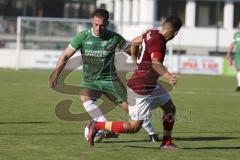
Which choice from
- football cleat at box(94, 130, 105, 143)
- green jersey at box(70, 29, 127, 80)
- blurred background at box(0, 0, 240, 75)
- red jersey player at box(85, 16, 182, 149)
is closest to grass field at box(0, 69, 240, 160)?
football cleat at box(94, 130, 105, 143)

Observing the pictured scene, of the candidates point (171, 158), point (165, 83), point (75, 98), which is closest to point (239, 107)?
point (75, 98)

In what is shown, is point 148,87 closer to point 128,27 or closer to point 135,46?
point 135,46

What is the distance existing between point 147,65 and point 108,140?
184 centimetres

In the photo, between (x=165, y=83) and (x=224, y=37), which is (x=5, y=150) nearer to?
(x=165, y=83)

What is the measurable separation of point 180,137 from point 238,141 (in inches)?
38.6

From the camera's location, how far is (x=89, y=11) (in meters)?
65.2

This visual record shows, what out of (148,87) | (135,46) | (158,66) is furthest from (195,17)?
(158,66)

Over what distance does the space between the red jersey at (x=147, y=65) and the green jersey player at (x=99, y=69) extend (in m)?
0.93

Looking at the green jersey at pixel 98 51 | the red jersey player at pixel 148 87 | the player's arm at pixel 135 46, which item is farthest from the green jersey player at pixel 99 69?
the red jersey player at pixel 148 87

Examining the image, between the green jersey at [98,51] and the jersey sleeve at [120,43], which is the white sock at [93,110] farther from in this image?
the jersey sleeve at [120,43]

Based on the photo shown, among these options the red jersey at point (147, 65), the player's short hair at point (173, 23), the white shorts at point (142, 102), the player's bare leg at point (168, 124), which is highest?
the player's short hair at point (173, 23)

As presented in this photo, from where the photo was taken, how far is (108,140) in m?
12.3

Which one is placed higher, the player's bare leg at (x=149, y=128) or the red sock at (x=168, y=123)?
the red sock at (x=168, y=123)

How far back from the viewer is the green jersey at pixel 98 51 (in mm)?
11891
